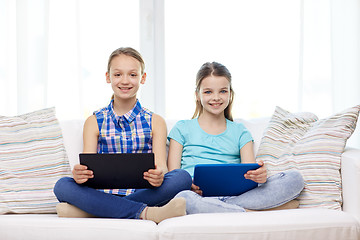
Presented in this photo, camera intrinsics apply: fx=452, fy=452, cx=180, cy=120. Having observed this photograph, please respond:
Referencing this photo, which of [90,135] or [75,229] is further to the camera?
[90,135]

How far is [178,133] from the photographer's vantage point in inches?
88.0

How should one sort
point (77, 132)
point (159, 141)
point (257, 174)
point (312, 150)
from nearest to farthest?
point (257, 174) < point (312, 150) < point (159, 141) < point (77, 132)

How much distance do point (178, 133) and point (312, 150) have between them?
25.5 inches

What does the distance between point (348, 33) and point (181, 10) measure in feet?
3.64

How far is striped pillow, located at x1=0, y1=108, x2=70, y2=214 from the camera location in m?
1.95

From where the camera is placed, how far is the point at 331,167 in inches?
73.8

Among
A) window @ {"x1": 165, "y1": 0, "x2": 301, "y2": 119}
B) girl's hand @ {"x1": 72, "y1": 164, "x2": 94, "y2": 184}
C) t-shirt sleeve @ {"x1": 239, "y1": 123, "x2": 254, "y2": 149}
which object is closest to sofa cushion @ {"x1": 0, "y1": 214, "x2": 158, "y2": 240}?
girl's hand @ {"x1": 72, "y1": 164, "x2": 94, "y2": 184}

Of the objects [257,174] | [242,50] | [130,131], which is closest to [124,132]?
[130,131]

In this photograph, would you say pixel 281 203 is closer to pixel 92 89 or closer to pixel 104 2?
pixel 92 89

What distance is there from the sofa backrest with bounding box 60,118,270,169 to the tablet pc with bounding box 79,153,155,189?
0.48 metres

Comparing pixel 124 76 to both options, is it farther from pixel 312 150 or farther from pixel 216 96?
pixel 312 150

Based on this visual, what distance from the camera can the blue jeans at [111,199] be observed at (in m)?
1.68

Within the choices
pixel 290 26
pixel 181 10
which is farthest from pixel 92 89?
pixel 290 26

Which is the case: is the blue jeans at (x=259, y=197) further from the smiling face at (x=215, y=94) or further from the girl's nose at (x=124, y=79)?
the girl's nose at (x=124, y=79)
